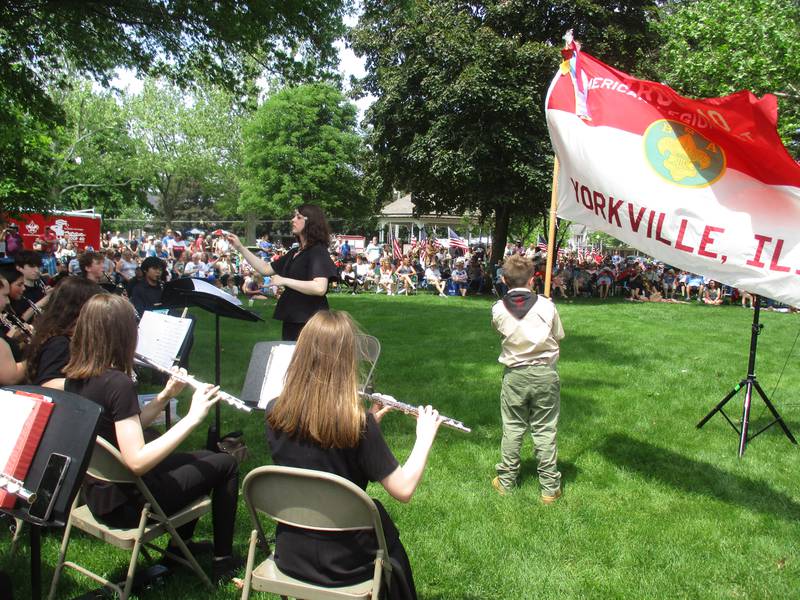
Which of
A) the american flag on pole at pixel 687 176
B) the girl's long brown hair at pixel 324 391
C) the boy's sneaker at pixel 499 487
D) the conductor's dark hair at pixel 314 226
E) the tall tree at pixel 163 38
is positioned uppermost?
the tall tree at pixel 163 38

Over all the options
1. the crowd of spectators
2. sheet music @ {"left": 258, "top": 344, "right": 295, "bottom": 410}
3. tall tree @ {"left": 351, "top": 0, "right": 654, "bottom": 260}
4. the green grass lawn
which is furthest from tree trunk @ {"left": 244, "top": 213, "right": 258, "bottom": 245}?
sheet music @ {"left": 258, "top": 344, "right": 295, "bottom": 410}

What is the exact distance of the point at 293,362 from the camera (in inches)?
107

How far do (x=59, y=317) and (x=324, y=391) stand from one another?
2.18 meters

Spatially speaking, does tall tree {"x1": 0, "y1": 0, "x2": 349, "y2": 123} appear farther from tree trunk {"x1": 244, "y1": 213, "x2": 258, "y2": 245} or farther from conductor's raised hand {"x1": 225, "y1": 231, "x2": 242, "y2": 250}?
tree trunk {"x1": 244, "y1": 213, "x2": 258, "y2": 245}

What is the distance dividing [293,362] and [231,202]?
6367 centimetres

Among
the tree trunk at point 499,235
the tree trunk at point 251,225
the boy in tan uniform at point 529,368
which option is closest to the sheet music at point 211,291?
the boy in tan uniform at point 529,368

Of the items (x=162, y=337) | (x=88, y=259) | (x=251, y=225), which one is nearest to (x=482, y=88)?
(x=88, y=259)

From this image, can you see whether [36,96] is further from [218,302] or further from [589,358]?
[589,358]

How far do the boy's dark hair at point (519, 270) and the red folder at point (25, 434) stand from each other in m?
3.24

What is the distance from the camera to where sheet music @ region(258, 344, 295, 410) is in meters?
4.32

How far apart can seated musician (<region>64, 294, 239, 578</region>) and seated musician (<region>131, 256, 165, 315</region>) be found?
4.56m

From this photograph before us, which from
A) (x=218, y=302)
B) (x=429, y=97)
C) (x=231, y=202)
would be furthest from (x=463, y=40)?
(x=231, y=202)

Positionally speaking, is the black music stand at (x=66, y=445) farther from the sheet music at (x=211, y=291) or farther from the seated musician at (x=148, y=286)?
the seated musician at (x=148, y=286)

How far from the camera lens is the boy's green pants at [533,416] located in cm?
478
